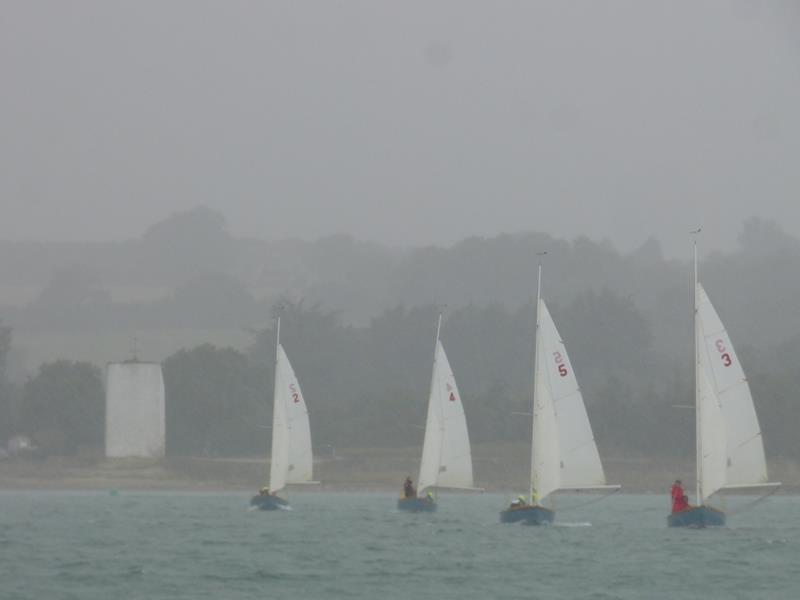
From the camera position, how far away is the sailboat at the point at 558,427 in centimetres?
6519

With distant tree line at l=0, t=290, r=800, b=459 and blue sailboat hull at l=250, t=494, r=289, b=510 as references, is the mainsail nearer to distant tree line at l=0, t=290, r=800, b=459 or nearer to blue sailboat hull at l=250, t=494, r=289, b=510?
blue sailboat hull at l=250, t=494, r=289, b=510

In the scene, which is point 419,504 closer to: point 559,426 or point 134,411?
point 559,426

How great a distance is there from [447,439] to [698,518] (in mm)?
16533

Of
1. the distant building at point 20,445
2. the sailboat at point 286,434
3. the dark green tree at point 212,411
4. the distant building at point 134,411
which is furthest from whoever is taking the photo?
the dark green tree at point 212,411

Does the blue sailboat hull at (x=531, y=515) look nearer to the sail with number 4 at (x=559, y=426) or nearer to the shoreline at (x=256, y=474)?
the sail with number 4 at (x=559, y=426)

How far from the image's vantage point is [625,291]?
199m

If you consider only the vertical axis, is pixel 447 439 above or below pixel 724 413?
below

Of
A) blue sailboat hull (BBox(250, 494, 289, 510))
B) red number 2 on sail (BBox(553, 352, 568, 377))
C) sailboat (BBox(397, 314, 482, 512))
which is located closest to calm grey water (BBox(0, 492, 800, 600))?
blue sailboat hull (BBox(250, 494, 289, 510))

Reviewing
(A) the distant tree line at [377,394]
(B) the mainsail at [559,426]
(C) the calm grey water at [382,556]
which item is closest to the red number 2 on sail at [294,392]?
(C) the calm grey water at [382,556]

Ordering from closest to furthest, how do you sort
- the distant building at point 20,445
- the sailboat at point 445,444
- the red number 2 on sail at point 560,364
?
the red number 2 on sail at point 560,364, the sailboat at point 445,444, the distant building at point 20,445

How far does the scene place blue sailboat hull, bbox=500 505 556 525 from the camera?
66181 mm

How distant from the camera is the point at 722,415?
6069 centimetres

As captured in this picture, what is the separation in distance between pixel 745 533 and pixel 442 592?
73.1 ft

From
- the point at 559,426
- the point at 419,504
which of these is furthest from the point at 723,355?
the point at 419,504
